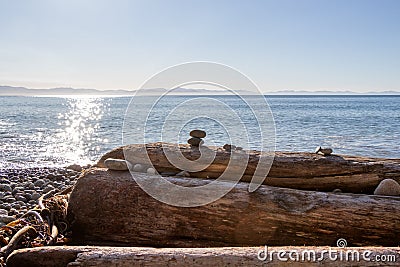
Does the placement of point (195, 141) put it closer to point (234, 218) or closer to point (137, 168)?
point (137, 168)

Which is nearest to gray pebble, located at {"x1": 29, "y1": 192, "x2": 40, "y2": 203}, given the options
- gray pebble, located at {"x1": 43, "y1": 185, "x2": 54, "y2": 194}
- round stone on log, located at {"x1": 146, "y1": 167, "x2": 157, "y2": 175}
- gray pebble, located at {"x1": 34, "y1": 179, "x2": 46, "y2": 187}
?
gray pebble, located at {"x1": 43, "y1": 185, "x2": 54, "y2": 194}

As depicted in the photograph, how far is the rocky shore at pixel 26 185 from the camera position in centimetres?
637

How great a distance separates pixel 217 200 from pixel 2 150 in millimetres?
12947

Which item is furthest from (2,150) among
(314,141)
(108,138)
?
(314,141)

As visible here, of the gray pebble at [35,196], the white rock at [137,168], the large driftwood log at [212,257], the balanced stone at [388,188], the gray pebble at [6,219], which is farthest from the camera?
the gray pebble at [35,196]

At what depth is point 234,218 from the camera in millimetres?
3785

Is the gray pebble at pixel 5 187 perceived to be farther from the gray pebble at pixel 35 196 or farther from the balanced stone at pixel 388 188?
the balanced stone at pixel 388 188

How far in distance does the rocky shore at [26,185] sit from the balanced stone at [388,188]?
4.94 meters

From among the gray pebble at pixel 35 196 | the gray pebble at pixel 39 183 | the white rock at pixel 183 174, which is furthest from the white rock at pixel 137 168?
the gray pebble at pixel 39 183

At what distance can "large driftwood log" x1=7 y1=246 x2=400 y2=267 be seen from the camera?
2609mm

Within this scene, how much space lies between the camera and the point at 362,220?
142 inches

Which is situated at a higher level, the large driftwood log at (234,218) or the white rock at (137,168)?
the white rock at (137,168)

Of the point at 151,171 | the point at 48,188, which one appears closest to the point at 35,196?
the point at 48,188

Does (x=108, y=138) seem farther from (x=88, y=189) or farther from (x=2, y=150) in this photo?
(x=88, y=189)
